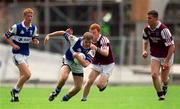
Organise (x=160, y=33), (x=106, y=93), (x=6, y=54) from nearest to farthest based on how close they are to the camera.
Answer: (x=160, y=33), (x=106, y=93), (x=6, y=54)

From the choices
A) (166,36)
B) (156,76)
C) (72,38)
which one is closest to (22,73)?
(72,38)

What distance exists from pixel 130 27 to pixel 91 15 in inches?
127

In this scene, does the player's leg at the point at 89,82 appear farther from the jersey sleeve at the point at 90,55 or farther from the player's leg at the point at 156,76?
the player's leg at the point at 156,76

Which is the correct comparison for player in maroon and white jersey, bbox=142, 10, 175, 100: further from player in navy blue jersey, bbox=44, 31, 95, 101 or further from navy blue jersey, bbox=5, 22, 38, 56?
navy blue jersey, bbox=5, 22, 38, 56

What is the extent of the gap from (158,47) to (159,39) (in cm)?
34

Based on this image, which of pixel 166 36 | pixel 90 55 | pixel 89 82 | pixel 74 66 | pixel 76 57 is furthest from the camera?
pixel 89 82

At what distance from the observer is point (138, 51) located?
46.0 meters

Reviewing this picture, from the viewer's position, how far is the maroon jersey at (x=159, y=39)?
2398 centimetres

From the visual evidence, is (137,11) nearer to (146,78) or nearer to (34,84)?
(146,78)

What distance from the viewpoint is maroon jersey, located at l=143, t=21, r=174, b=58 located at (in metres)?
24.0

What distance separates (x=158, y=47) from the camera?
2447 cm

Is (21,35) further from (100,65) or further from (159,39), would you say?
(159,39)

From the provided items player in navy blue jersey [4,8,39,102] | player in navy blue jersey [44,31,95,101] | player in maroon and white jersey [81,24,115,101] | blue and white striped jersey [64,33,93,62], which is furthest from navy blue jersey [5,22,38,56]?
player in maroon and white jersey [81,24,115,101]

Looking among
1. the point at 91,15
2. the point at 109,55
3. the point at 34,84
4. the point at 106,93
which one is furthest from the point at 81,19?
the point at 109,55
